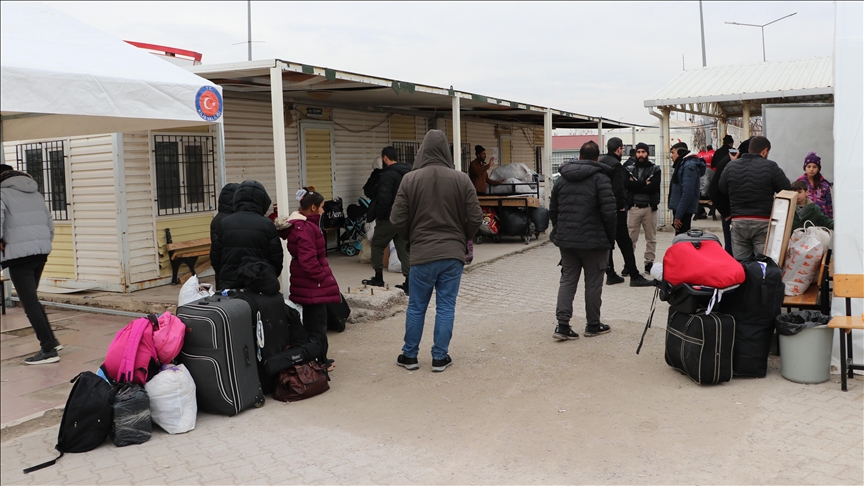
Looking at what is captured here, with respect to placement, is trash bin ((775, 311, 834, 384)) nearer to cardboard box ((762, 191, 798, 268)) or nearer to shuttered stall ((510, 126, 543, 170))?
cardboard box ((762, 191, 798, 268))

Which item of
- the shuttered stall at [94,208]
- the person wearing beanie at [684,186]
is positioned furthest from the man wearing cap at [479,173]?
the shuttered stall at [94,208]

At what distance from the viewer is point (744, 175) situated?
6.82 meters

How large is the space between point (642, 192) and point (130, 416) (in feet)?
22.3

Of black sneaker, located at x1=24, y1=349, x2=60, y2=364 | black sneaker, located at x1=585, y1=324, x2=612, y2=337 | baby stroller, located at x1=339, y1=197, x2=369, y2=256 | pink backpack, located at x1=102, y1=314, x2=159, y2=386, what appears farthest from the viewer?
baby stroller, located at x1=339, y1=197, x2=369, y2=256

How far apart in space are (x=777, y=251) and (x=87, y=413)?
5.35 metres

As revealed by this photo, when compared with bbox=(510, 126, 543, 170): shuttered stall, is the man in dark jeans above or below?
below

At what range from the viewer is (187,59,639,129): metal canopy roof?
739cm

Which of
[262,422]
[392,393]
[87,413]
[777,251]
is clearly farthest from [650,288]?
[87,413]

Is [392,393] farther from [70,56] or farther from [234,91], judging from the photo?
[234,91]

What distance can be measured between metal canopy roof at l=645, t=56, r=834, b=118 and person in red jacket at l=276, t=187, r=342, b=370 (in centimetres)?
1204

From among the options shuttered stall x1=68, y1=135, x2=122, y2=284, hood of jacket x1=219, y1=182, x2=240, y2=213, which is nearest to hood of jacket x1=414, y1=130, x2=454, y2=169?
hood of jacket x1=219, y1=182, x2=240, y2=213

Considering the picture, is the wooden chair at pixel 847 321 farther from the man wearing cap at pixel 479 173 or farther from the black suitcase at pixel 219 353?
the man wearing cap at pixel 479 173

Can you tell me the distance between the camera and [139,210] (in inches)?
344

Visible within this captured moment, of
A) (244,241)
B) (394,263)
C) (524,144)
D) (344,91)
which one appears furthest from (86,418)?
(524,144)
